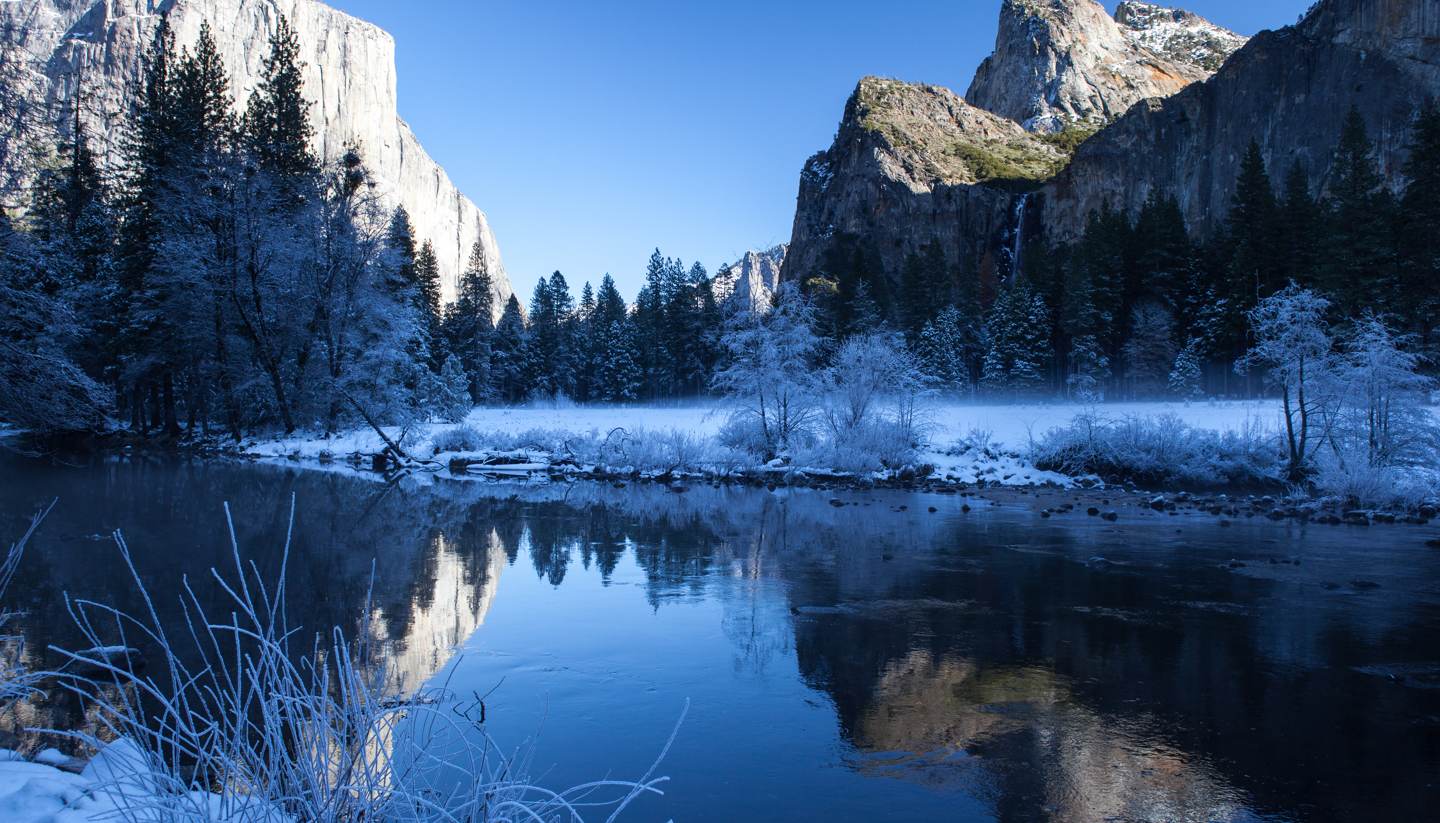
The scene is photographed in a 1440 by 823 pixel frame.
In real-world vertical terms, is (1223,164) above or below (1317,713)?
above

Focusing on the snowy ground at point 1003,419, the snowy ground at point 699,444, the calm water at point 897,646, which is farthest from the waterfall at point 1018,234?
the calm water at point 897,646

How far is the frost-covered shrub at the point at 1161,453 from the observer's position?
22781 millimetres

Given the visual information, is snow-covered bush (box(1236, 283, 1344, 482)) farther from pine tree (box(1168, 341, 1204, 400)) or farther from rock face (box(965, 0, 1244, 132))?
rock face (box(965, 0, 1244, 132))

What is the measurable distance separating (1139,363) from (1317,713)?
46532mm

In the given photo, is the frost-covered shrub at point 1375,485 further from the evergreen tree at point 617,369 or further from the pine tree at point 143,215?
the evergreen tree at point 617,369

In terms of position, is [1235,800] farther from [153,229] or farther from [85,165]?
[85,165]

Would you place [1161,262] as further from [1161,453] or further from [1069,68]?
[1069,68]

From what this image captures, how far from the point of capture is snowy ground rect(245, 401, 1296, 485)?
25562mm

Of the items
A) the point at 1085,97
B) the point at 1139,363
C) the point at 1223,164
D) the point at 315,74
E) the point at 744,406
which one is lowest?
the point at 744,406

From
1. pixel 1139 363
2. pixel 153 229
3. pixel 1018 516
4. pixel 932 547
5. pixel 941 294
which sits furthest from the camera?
pixel 941 294

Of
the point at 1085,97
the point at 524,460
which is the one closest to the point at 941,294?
the point at 524,460

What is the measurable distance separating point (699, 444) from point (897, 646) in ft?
63.8

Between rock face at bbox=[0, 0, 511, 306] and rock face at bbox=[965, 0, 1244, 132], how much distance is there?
105680mm

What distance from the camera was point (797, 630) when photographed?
8.05 meters
